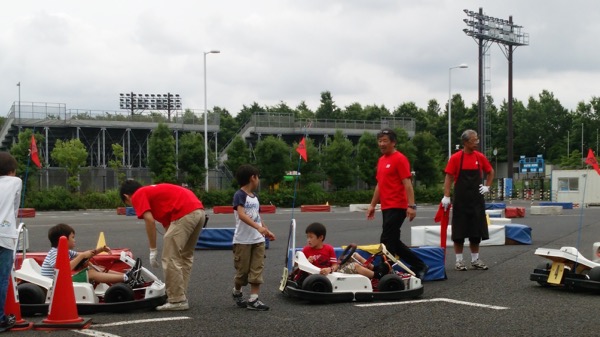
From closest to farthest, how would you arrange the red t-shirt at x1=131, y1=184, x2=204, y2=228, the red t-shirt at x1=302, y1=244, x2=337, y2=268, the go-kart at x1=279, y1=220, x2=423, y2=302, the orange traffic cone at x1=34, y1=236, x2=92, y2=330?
1. the orange traffic cone at x1=34, y1=236, x2=92, y2=330
2. the red t-shirt at x1=131, y1=184, x2=204, y2=228
3. the go-kart at x1=279, y1=220, x2=423, y2=302
4. the red t-shirt at x1=302, y1=244, x2=337, y2=268

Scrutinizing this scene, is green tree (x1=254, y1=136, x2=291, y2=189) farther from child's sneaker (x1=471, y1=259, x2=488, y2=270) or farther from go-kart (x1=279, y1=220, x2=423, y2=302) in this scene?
go-kart (x1=279, y1=220, x2=423, y2=302)

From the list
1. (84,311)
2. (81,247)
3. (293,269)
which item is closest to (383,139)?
(293,269)

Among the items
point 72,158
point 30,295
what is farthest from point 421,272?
point 72,158

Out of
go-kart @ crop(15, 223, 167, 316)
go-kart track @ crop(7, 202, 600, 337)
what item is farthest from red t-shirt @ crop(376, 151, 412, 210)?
go-kart @ crop(15, 223, 167, 316)

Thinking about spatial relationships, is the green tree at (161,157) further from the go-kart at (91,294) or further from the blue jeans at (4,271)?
the blue jeans at (4,271)

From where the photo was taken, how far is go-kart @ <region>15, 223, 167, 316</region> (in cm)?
757

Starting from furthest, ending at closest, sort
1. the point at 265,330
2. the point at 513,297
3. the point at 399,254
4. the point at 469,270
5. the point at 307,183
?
the point at 307,183 < the point at 469,270 < the point at 399,254 < the point at 513,297 < the point at 265,330

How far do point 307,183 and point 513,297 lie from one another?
45.9 metres

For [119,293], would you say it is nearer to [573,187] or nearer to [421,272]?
[421,272]

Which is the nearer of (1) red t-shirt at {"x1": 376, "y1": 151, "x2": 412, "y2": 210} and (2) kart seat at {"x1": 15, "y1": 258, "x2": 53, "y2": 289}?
(2) kart seat at {"x1": 15, "y1": 258, "x2": 53, "y2": 289}

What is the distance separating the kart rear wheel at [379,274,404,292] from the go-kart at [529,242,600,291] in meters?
1.74

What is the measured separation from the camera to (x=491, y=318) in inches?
281

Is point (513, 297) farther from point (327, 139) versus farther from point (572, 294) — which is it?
point (327, 139)

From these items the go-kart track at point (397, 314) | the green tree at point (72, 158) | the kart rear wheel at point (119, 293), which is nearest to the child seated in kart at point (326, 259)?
the go-kart track at point (397, 314)
